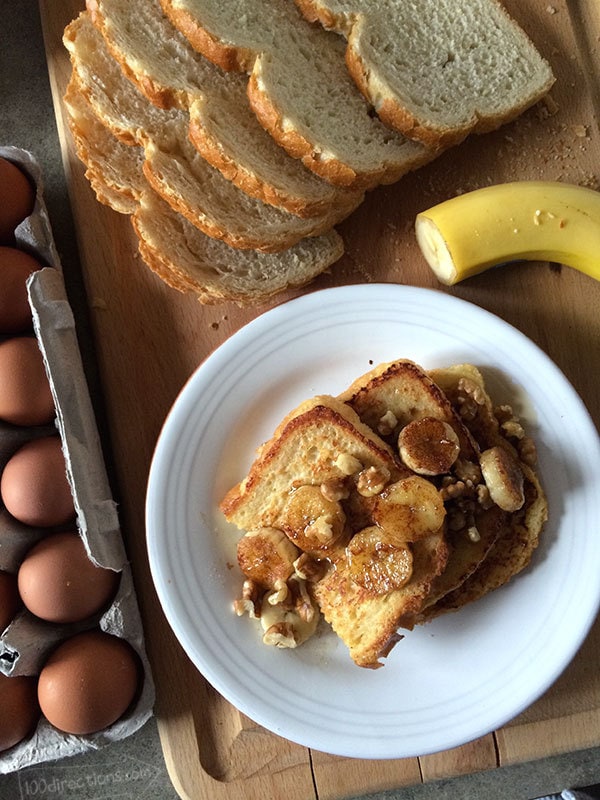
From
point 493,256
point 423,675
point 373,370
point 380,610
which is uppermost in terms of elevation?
point 493,256

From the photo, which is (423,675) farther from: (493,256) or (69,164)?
(69,164)

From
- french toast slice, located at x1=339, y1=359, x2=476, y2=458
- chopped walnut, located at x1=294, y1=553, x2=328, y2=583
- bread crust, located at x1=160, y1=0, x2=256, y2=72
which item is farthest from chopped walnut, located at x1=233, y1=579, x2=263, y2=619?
bread crust, located at x1=160, y1=0, x2=256, y2=72

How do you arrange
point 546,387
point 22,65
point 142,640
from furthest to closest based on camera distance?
point 22,65, point 142,640, point 546,387

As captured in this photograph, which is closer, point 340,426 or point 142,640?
point 340,426

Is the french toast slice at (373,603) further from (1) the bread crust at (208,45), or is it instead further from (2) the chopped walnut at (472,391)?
(1) the bread crust at (208,45)

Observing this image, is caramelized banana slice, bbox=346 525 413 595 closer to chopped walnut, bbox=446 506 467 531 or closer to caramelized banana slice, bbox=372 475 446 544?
caramelized banana slice, bbox=372 475 446 544

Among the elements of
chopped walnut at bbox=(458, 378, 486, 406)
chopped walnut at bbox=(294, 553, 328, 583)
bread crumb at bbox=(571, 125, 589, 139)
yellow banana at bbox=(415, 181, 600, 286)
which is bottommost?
chopped walnut at bbox=(294, 553, 328, 583)

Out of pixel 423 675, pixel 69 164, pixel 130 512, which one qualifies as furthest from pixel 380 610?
pixel 69 164

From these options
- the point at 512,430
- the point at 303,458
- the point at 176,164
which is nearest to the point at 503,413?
the point at 512,430

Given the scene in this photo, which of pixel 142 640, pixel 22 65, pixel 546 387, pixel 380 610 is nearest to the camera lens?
pixel 380 610
